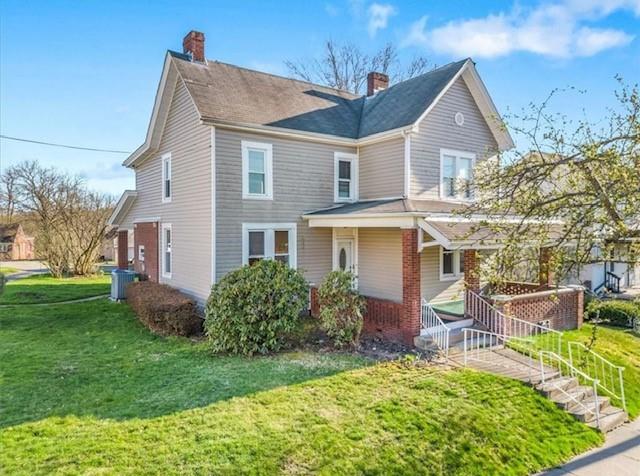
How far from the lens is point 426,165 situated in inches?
567

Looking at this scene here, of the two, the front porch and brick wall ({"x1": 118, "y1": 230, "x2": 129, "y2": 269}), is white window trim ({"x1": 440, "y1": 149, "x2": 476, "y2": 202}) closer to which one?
the front porch

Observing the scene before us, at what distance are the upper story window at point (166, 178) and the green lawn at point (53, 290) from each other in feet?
24.7

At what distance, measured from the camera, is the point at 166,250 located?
53.7ft

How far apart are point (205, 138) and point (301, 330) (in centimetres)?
655

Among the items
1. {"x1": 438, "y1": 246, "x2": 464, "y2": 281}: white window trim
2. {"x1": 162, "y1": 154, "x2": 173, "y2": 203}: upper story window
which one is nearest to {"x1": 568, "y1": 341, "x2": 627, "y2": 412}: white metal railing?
{"x1": 438, "y1": 246, "x2": 464, "y2": 281}: white window trim

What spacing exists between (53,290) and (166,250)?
9496 mm

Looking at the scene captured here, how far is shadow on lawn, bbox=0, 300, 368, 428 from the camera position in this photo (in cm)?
→ 732

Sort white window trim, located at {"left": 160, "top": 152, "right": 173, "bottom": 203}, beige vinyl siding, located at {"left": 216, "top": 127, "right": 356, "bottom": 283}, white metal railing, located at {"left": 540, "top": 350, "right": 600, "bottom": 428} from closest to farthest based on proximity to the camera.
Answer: white metal railing, located at {"left": 540, "top": 350, "right": 600, "bottom": 428}, beige vinyl siding, located at {"left": 216, "top": 127, "right": 356, "bottom": 283}, white window trim, located at {"left": 160, "top": 152, "right": 173, "bottom": 203}

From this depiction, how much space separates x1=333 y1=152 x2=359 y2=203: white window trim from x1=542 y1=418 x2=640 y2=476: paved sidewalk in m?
10.1

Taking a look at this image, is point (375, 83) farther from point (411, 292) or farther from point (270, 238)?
point (411, 292)

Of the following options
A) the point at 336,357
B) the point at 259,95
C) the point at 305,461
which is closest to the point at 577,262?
the point at 305,461

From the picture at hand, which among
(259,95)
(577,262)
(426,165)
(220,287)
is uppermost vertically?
(259,95)

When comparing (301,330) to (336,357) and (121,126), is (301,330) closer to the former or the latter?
(336,357)

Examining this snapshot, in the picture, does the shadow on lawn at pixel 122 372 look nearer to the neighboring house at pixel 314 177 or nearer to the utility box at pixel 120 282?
the neighboring house at pixel 314 177
